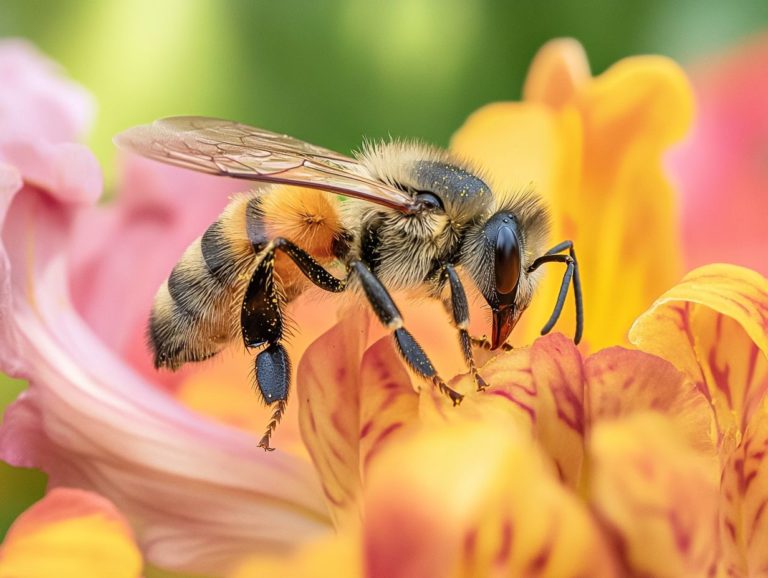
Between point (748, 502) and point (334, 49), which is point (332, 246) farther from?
point (334, 49)

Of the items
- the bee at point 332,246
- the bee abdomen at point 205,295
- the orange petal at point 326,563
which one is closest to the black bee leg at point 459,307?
the bee at point 332,246

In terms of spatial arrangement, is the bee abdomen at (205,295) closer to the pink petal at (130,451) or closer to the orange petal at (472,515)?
the pink petal at (130,451)

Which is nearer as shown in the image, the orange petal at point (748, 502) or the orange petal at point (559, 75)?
the orange petal at point (748, 502)

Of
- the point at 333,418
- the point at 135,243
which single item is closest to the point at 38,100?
the point at 135,243

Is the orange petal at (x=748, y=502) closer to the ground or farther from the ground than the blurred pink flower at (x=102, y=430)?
farther from the ground

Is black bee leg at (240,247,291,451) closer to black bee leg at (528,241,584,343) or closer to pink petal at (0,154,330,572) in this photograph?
pink petal at (0,154,330,572)

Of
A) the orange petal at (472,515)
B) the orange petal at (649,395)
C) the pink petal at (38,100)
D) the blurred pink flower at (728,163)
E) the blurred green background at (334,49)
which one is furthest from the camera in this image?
the blurred green background at (334,49)
